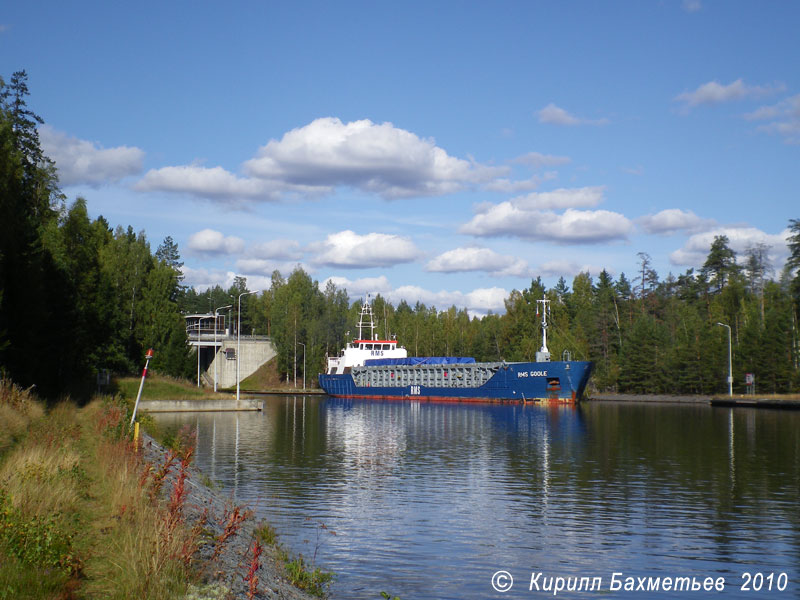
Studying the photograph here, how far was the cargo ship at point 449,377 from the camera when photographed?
68000mm

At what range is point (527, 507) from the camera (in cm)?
1942

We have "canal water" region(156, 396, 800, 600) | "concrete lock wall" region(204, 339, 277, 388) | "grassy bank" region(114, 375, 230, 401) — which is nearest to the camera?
"canal water" region(156, 396, 800, 600)

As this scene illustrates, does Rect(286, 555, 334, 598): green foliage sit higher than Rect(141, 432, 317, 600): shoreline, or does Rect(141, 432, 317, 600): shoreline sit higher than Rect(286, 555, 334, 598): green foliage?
Rect(141, 432, 317, 600): shoreline

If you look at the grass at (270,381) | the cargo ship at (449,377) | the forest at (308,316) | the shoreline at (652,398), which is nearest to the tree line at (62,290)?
the forest at (308,316)

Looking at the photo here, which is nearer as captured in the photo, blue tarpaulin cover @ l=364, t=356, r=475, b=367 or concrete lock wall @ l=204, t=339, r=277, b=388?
blue tarpaulin cover @ l=364, t=356, r=475, b=367

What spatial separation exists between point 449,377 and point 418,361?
686cm

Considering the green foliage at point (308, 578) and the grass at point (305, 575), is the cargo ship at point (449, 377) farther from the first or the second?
the green foliage at point (308, 578)

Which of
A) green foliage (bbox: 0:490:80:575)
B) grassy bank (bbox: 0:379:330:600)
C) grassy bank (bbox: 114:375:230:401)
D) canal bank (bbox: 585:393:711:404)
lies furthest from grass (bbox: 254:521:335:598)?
canal bank (bbox: 585:393:711:404)

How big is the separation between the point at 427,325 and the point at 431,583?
119369 mm

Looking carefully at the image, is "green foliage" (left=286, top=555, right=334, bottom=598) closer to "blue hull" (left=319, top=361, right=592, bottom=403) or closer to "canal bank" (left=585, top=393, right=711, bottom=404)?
"blue hull" (left=319, top=361, right=592, bottom=403)

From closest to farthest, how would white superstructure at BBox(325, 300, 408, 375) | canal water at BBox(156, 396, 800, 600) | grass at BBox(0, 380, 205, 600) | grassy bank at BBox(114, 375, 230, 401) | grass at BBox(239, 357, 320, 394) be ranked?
grass at BBox(0, 380, 205, 600) < canal water at BBox(156, 396, 800, 600) < grassy bank at BBox(114, 375, 230, 401) < white superstructure at BBox(325, 300, 408, 375) < grass at BBox(239, 357, 320, 394)

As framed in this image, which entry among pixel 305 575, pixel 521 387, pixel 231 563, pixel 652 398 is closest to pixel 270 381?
pixel 521 387

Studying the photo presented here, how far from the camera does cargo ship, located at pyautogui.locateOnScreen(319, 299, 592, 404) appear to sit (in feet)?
223

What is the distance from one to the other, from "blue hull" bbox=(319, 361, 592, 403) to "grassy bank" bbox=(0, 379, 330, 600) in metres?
55.5
